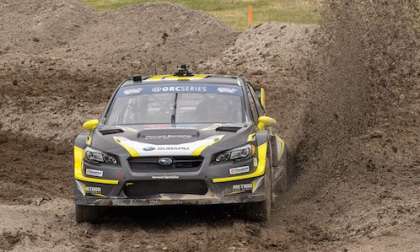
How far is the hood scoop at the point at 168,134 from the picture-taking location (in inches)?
442

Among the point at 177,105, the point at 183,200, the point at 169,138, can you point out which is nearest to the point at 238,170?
the point at 183,200

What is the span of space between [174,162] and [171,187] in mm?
258

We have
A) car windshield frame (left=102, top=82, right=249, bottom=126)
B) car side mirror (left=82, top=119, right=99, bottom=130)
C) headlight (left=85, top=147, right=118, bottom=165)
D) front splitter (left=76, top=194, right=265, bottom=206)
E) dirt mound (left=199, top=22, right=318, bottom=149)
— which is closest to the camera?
front splitter (left=76, top=194, right=265, bottom=206)

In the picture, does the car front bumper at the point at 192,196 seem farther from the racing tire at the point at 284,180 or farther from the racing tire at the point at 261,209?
the racing tire at the point at 284,180

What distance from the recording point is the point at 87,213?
1132 centimetres

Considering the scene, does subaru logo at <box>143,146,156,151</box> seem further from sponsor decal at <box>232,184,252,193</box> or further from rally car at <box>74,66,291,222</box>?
sponsor decal at <box>232,184,252,193</box>

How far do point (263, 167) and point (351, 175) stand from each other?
3111mm

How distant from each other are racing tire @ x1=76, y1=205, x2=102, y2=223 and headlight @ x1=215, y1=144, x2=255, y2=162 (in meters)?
1.45

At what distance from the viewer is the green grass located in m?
33.2

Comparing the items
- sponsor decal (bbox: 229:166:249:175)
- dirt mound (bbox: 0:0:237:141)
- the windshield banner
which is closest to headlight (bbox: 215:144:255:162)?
sponsor decal (bbox: 229:166:249:175)

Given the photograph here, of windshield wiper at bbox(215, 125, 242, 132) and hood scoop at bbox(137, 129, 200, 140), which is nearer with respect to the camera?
hood scoop at bbox(137, 129, 200, 140)

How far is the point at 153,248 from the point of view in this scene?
10102 millimetres

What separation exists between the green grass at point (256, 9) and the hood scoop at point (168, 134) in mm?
20011

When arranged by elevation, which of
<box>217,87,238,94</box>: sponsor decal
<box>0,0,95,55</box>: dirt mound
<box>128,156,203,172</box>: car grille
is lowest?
<box>0,0,95,55</box>: dirt mound
